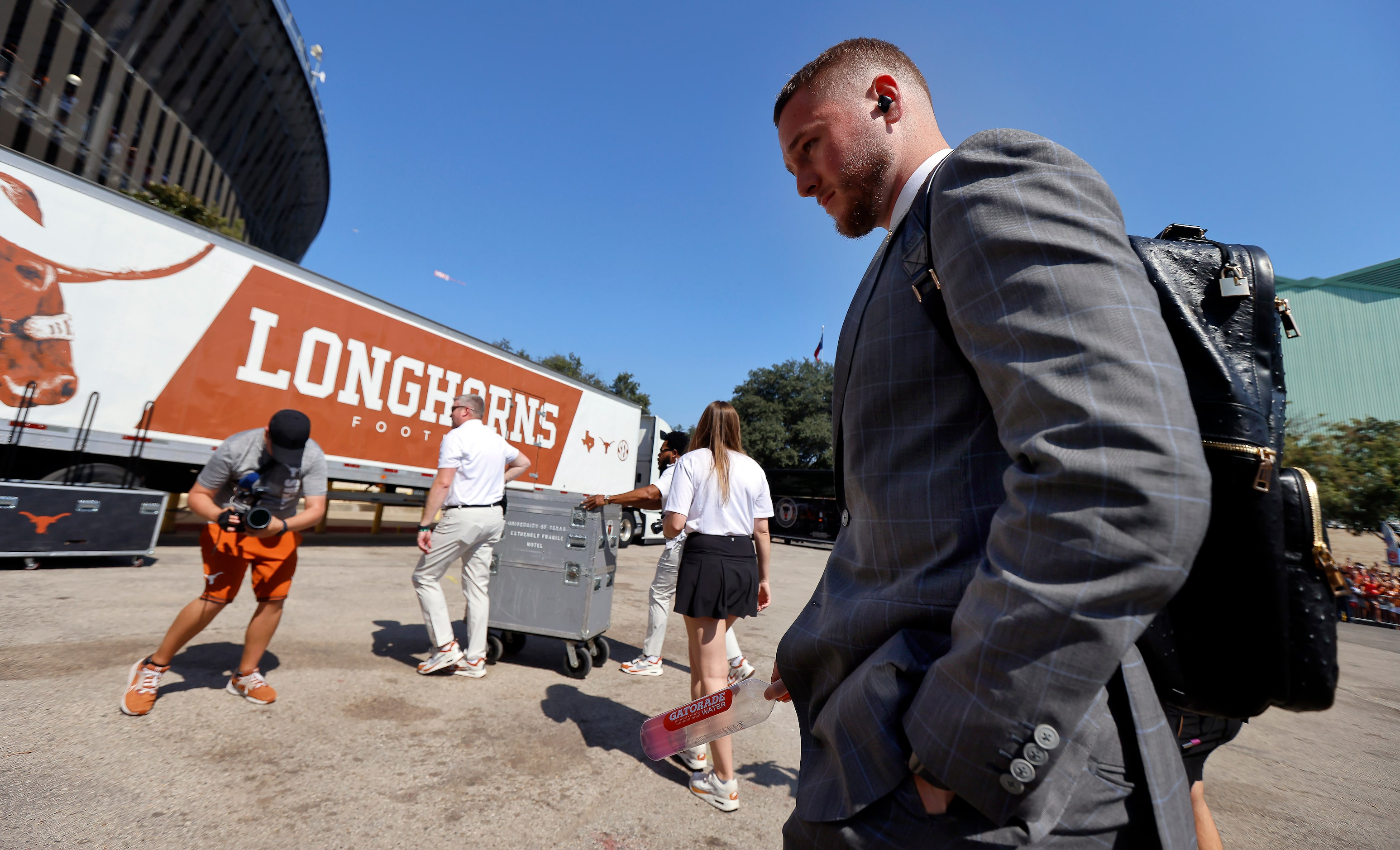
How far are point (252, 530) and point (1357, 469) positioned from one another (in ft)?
115

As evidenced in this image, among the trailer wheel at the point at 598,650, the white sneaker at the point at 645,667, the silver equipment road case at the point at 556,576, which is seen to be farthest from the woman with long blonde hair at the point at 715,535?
the trailer wheel at the point at 598,650

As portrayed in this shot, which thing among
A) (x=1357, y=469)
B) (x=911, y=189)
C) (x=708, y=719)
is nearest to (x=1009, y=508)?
(x=911, y=189)

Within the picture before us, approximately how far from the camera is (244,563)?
3789 millimetres

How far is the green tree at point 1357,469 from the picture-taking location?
72.7 ft

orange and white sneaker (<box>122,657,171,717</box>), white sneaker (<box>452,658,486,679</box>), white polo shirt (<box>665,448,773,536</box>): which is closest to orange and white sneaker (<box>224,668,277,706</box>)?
orange and white sneaker (<box>122,657,171,717</box>)

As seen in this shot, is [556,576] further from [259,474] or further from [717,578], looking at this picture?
[259,474]

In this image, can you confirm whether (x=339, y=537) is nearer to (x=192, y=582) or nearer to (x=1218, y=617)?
(x=192, y=582)

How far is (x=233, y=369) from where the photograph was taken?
8.16 meters

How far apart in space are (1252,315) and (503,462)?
16.1 ft

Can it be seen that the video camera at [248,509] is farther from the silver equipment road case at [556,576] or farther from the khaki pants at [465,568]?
the silver equipment road case at [556,576]

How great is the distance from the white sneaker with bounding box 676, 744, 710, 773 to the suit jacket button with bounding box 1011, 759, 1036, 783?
2.91 metres

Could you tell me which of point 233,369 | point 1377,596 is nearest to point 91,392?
point 233,369

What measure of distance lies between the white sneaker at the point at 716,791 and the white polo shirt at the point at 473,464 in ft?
8.93

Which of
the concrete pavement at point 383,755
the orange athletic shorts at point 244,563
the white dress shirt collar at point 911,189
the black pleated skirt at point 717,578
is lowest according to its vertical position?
the concrete pavement at point 383,755
